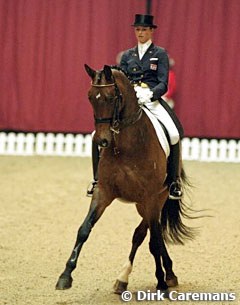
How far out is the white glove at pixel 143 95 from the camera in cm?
614

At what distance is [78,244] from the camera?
5.74 metres

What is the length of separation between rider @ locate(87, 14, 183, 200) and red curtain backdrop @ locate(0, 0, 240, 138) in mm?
6686

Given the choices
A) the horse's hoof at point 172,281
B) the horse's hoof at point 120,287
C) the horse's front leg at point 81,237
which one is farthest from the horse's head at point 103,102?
the horse's hoof at point 172,281

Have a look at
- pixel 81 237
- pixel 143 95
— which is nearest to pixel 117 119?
pixel 143 95

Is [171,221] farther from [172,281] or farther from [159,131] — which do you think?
[159,131]

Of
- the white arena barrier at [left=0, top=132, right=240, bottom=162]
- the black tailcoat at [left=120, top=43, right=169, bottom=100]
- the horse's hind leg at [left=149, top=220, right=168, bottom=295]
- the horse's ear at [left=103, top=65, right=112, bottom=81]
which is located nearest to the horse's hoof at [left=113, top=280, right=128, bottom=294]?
the horse's hind leg at [left=149, top=220, right=168, bottom=295]

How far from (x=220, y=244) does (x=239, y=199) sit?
2371 millimetres

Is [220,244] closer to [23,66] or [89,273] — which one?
[89,273]

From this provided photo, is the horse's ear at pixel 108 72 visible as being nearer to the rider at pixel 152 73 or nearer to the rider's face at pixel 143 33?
the rider at pixel 152 73

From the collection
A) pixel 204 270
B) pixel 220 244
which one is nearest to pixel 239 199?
pixel 220 244

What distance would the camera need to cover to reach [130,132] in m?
5.86

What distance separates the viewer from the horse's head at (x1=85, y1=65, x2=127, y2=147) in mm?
5426

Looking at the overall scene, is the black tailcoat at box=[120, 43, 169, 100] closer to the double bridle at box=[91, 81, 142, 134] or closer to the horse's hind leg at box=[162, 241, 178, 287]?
the double bridle at box=[91, 81, 142, 134]

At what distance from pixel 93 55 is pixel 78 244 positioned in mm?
7835
